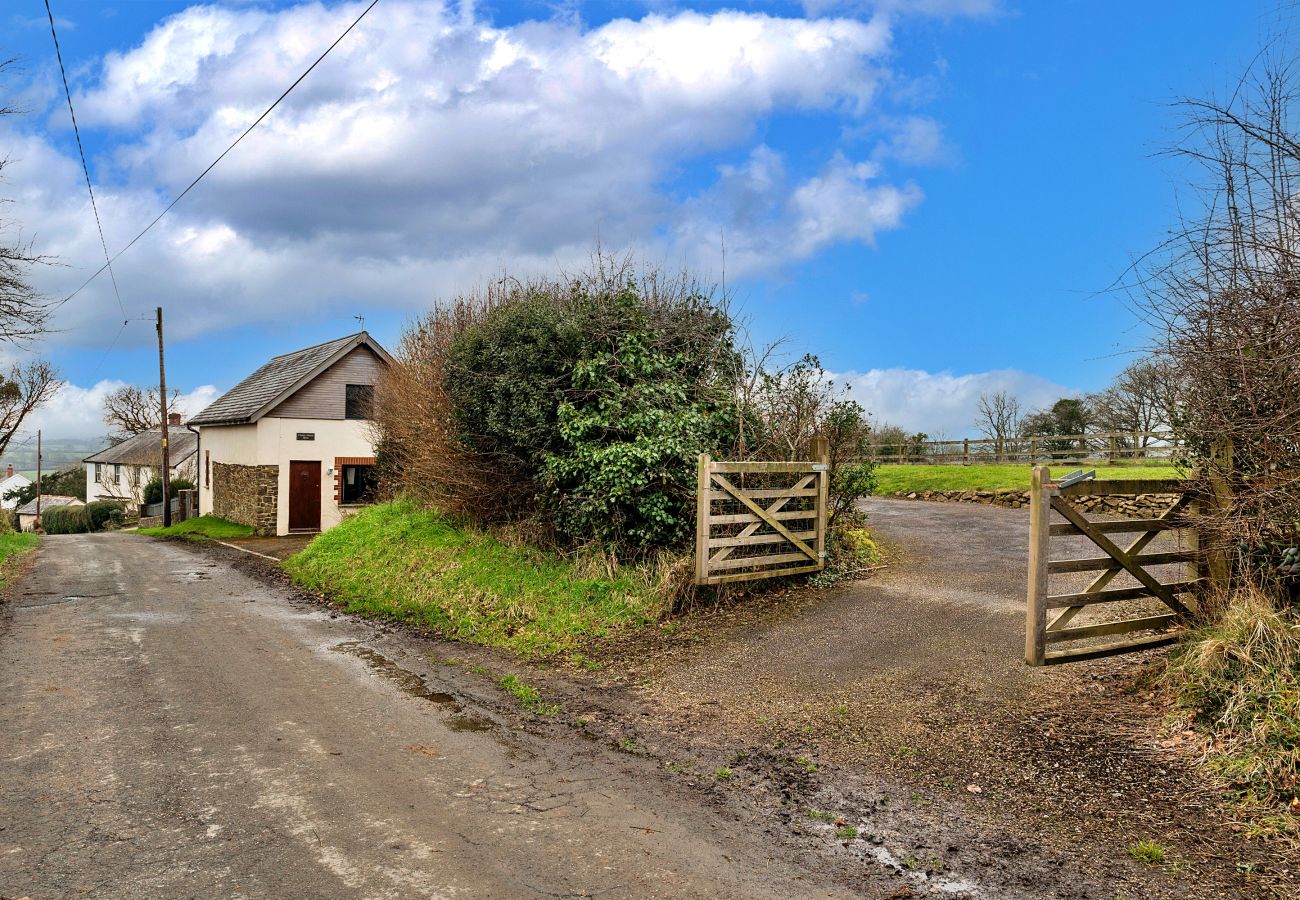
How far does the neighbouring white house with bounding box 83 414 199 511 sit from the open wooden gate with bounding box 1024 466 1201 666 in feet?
151

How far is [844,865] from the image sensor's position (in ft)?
14.5

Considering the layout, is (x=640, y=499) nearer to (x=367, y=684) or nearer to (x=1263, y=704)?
(x=367, y=684)

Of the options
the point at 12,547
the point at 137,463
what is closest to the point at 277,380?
the point at 12,547

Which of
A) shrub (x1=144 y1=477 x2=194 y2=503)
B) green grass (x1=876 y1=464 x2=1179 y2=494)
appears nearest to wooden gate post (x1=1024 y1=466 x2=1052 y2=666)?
green grass (x1=876 y1=464 x2=1179 y2=494)

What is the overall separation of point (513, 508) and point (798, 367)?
5.12 metres

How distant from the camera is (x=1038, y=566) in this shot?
22.2ft

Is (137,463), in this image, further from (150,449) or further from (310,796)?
(310,796)

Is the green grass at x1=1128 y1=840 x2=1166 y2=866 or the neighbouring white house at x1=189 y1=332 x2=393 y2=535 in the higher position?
the neighbouring white house at x1=189 y1=332 x2=393 y2=535

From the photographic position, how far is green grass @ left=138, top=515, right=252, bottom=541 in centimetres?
2725

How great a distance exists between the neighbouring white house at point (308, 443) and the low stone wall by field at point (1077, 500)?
17309 millimetres

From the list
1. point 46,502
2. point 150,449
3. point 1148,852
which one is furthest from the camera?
point 46,502

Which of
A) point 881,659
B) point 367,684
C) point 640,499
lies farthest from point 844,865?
point 640,499

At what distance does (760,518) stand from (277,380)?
24.3 metres

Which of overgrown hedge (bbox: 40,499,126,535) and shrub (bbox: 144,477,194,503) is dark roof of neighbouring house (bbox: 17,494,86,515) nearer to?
overgrown hedge (bbox: 40,499,126,535)
